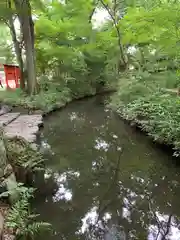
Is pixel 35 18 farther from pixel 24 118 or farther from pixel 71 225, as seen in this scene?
pixel 71 225

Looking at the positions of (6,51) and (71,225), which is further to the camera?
(6,51)

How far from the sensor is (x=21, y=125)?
652 centimetres

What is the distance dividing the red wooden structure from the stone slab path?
2849 mm

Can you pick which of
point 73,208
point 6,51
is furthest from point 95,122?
point 6,51

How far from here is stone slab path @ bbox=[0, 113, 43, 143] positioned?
5652 millimetres

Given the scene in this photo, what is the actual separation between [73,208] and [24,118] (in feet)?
15.0

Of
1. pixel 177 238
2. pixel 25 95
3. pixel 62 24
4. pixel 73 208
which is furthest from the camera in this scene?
pixel 62 24

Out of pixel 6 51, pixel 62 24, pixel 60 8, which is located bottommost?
pixel 6 51

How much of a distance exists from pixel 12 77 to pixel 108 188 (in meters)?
7.82

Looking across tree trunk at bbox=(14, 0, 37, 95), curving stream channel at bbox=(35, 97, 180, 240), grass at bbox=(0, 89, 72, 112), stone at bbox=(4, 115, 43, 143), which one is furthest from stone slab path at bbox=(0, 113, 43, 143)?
tree trunk at bbox=(14, 0, 37, 95)

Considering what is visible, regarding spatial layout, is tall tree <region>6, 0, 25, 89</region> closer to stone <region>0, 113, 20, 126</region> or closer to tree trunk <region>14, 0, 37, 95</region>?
tree trunk <region>14, 0, 37, 95</region>

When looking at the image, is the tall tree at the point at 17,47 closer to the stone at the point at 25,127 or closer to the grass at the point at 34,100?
the grass at the point at 34,100

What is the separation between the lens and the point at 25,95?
9773 mm

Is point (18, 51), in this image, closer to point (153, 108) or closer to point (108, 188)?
point (153, 108)
